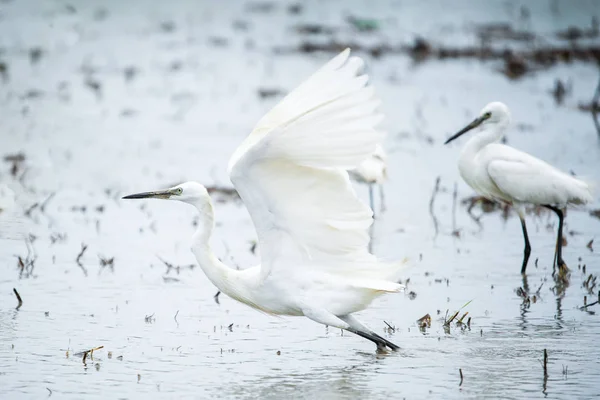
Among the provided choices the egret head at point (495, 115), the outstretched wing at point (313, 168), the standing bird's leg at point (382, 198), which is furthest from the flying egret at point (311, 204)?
the standing bird's leg at point (382, 198)

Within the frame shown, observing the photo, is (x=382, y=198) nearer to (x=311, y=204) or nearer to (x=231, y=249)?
(x=231, y=249)

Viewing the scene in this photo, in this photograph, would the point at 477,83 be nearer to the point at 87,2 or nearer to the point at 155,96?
the point at 155,96

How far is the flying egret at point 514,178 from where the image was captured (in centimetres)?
950

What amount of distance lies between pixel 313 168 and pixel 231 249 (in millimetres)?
3482

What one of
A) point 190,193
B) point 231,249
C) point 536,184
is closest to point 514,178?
point 536,184

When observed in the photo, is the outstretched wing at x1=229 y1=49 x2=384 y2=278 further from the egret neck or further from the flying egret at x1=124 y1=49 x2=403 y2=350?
the egret neck

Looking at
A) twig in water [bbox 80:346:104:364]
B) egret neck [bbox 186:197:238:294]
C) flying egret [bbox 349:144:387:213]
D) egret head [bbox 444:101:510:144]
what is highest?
egret head [bbox 444:101:510:144]

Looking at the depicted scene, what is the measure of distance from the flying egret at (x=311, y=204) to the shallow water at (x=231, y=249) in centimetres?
39

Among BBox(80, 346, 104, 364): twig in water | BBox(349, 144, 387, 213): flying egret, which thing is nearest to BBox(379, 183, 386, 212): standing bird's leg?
BBox(349, 144, 387, 213): flying egret

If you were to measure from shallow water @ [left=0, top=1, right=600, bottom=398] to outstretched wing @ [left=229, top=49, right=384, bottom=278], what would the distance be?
0.72 m

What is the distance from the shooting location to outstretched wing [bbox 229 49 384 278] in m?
6.03

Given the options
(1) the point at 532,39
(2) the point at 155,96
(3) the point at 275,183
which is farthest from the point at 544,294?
(1) the point at 532,39

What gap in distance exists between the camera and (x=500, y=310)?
25.8ft

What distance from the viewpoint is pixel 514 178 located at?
9.55m
